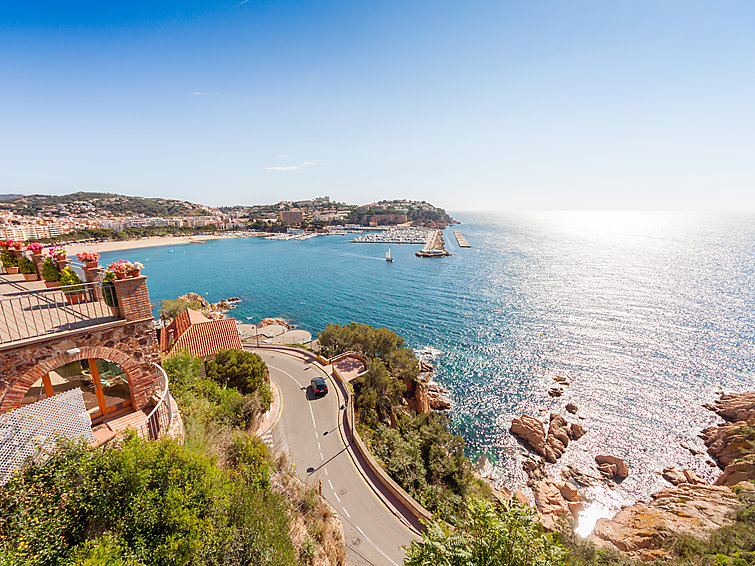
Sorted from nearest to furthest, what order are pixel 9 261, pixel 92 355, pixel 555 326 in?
pixel 92 355 → pixel 9 261 → pixel 555 326

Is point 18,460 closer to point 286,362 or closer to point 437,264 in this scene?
point 286,362

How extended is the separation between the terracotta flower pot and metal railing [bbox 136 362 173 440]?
2.59 metres

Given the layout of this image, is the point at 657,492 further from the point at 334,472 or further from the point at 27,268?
the point at 27,268

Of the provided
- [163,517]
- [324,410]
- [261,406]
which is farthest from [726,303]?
[163,517]

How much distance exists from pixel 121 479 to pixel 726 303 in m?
71.8

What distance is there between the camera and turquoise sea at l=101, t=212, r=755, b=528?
954 inches

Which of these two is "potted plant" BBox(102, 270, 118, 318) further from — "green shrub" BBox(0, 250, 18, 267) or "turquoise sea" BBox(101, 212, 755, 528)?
"turquoise sea" BBox(101, 212, 755, 528)

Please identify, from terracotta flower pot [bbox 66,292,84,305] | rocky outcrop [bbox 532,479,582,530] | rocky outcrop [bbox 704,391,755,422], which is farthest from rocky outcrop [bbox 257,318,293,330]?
rocky outcrop [bbox 704,391,755,422]

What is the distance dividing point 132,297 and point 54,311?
74.1 inches

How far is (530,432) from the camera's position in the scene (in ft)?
76.8

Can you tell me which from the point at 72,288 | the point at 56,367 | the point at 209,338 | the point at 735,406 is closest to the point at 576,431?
the point at 735,406

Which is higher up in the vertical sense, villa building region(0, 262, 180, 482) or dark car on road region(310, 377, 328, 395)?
villa building region(0, 262, 180, 482)

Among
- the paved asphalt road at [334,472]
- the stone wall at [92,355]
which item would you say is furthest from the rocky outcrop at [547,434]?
the stone wall at [92,355]

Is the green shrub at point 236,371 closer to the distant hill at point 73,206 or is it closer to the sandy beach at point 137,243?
the sandy beach at point 137,243
